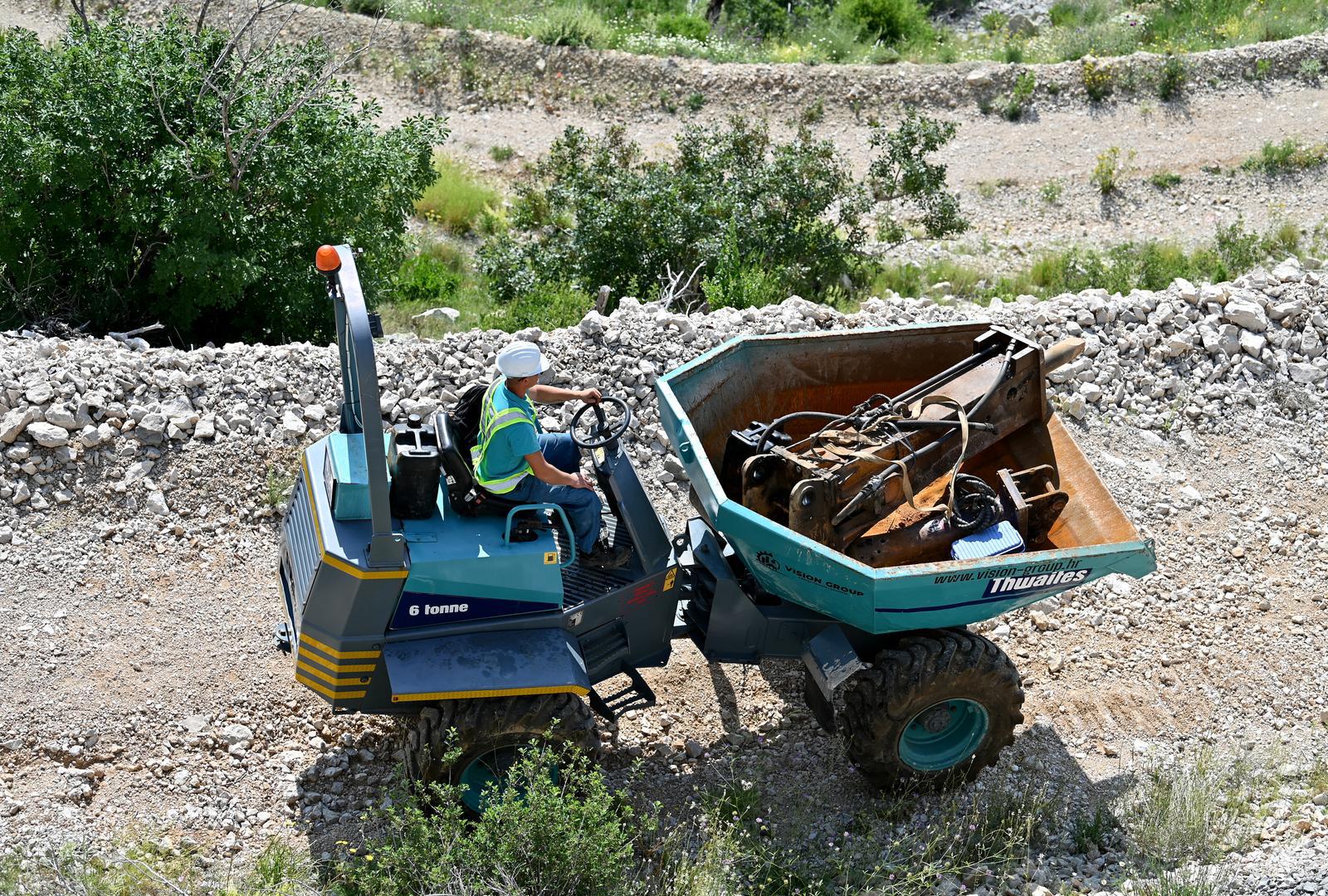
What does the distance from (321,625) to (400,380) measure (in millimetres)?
3125

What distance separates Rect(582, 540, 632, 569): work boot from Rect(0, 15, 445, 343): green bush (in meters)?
4.19

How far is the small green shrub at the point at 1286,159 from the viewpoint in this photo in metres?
15.4

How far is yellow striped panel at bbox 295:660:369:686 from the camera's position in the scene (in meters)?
5.12

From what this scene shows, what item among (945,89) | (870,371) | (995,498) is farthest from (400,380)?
(945,89)

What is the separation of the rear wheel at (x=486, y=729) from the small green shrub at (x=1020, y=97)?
13.9 meters

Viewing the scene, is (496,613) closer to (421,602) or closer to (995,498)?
(421,602)

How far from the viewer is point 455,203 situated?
45.3 feet

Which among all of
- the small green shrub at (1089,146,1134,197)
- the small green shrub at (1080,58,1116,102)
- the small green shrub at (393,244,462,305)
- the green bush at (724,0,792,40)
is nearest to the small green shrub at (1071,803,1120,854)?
the small green shrub at (393,244,462,305)

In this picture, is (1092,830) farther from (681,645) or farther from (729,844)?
(681,645)

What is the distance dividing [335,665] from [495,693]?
2.11 feet

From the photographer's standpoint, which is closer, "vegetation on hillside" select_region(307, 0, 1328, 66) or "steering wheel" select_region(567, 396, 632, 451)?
"steering wheel" select_region(567, 396, 632, 451)

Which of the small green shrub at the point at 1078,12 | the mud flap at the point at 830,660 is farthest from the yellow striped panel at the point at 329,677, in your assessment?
the small green shrub at the point at 1078,12

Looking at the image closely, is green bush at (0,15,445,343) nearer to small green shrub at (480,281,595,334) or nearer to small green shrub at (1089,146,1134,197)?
small green shrub at (480,281,595,334)

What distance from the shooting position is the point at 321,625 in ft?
16.6
